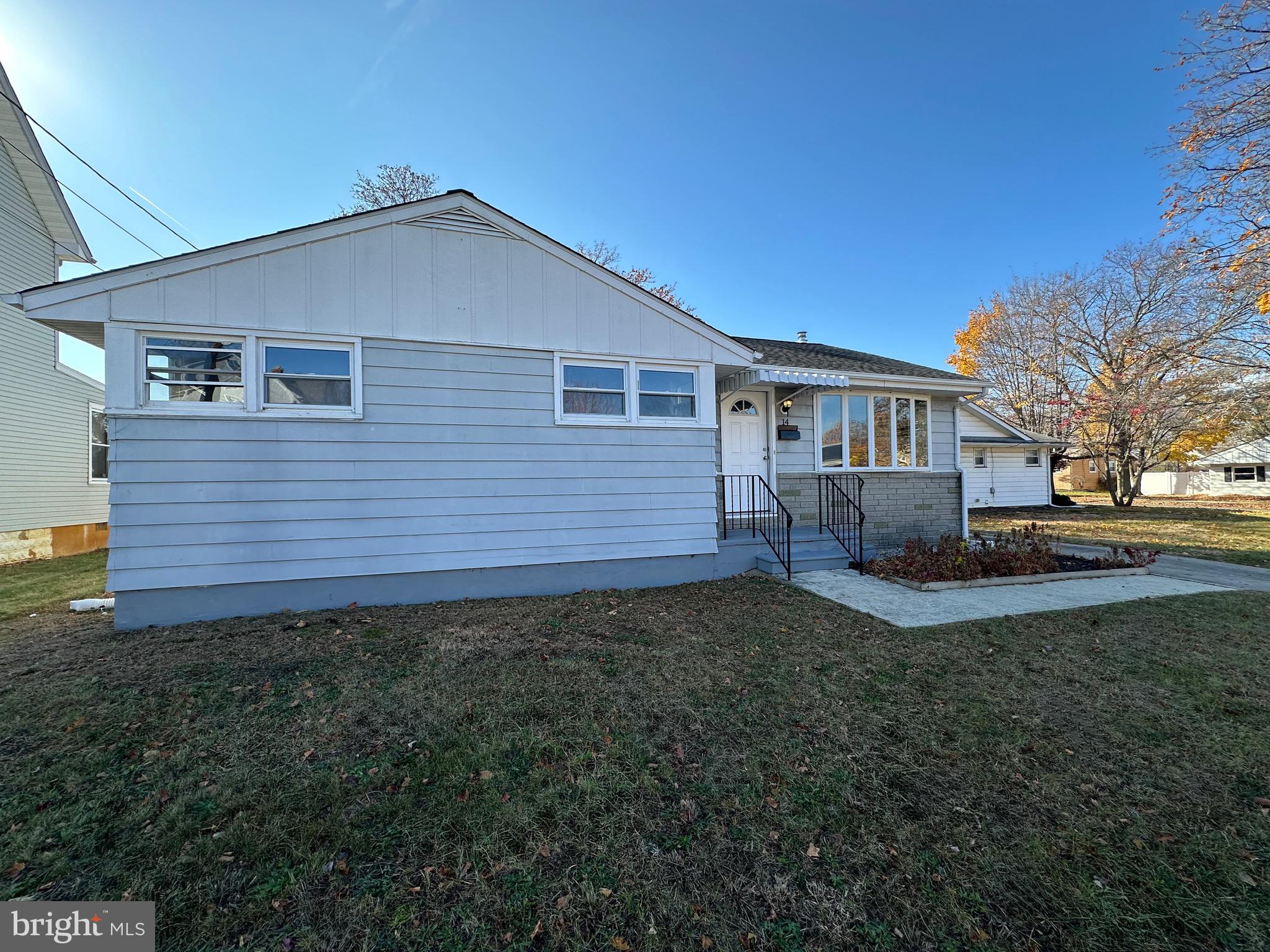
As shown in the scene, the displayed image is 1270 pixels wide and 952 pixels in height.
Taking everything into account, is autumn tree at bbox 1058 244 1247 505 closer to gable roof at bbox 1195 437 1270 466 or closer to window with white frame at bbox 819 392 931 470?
window with white frame at bbox 819 392 931 470

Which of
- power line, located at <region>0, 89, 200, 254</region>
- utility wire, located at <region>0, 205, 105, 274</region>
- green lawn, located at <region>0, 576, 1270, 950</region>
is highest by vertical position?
utility wire, located at <region>0, 205, 105, 274</region>

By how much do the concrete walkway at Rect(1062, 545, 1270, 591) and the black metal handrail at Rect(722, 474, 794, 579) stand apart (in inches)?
224

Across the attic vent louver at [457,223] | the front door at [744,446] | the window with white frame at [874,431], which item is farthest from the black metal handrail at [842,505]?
the attic vent louver at [457,223]

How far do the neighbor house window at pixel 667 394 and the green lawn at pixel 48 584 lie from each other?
301 inches

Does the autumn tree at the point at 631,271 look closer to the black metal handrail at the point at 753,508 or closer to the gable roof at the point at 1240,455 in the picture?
the black metal handrail at the point at 753,508

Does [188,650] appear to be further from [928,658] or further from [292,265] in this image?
[928,658]

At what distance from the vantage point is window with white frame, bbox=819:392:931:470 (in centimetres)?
899

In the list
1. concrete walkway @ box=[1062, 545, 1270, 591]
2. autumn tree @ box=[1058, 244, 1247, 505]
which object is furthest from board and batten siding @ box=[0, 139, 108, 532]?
autumn tree @ box=[1058, 244, 1247, 505]

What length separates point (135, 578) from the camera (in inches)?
193

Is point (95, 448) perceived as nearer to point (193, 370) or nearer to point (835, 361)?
point (193, 370)

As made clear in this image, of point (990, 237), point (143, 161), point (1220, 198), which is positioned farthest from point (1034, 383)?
point (143, 161)

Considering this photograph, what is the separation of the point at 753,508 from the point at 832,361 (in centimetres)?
382

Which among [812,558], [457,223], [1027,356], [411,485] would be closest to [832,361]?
[812,558]

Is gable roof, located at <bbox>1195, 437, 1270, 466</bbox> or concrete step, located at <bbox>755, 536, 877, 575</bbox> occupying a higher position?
gable roof, located at <bbox>1195, 437, 1270, 466</bbox>
